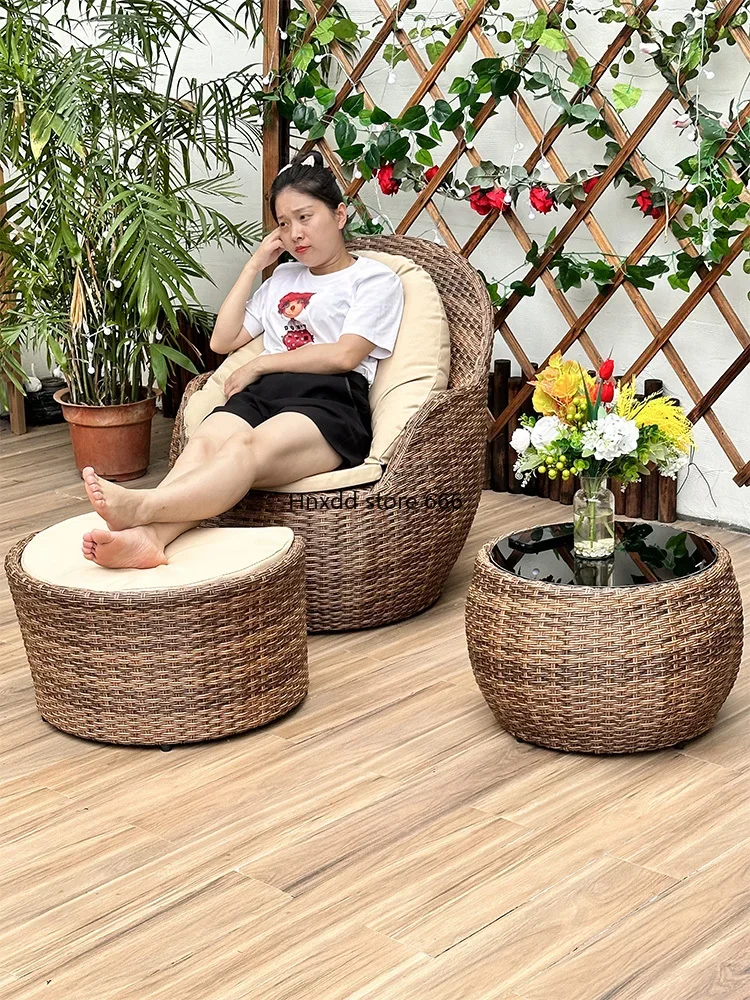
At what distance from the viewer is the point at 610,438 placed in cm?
198

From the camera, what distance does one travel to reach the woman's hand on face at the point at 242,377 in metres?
2.80

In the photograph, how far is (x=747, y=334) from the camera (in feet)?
9.96

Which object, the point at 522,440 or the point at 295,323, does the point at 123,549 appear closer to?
the point at 522,440

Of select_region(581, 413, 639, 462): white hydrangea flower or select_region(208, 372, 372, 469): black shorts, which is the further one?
select_region(208, 372, 372, 469): black shorts

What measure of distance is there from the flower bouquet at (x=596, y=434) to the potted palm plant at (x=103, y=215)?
1.48 m

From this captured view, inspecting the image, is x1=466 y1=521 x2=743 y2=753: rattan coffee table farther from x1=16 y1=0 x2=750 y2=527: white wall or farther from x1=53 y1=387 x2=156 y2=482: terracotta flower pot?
x1=53 y1=387 x2=156 y2=482: terracotta flower pot

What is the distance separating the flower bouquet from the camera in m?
1.99

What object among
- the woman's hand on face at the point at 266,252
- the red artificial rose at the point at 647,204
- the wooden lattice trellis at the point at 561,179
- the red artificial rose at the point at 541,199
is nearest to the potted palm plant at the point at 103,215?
the wooden lattice trellis at the point at 561,179

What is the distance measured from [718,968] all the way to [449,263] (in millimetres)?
1847

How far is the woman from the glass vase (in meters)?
0.66

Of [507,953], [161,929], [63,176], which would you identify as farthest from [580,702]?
[63,176]

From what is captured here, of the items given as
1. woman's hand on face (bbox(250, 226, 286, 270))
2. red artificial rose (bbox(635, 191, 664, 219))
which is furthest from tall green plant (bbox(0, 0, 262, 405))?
red artificial rose (bbox(635, 191, 664, 219))

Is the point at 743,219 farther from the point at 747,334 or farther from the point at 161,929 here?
the point at 161,929

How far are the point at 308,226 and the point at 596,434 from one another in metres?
1.06
